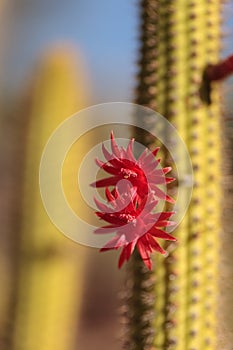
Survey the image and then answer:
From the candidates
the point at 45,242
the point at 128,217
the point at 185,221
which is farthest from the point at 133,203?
the point at 45,242

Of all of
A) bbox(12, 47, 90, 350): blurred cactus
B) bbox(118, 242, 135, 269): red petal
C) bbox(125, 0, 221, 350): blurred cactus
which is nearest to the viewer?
bbox(118, 242, 135, 269): red petal

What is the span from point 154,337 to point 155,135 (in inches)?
10.6

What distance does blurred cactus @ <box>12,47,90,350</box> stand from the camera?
168cm

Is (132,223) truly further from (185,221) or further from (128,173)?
(185,221)

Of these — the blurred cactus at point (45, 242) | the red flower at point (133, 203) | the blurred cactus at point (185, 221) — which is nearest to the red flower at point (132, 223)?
the red flower at point (133, 203)

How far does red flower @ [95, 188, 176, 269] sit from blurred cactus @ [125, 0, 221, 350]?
19 centimetres

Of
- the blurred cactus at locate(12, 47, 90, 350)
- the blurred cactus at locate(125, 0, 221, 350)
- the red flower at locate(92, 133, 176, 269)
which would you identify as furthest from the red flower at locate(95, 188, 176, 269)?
the blurred cactus at locate(12, 47, 90, 350)

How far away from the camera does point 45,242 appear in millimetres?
1695

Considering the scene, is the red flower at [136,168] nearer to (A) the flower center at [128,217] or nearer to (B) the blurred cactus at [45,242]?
(A) the flower center at [128,217]

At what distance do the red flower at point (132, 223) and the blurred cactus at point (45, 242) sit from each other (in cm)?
95

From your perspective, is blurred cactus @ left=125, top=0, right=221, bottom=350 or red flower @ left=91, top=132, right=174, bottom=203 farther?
blurred cactus @ left=125, top=0, right=221, bottom=350

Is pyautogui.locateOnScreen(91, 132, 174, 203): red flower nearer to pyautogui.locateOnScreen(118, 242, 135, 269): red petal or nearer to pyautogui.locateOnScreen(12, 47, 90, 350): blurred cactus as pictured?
pyautogui.locateOnScreen(118, 242, 135, 269): red petal

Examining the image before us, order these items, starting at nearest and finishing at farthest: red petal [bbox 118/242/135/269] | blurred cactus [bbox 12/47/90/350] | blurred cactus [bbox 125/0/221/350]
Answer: red petal [bbox 118/242/135/269] → blurred cactus [bbox 125/0/221/350] → blurred cactus [bbox 12/47/90/350]

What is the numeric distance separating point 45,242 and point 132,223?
0.99 m
